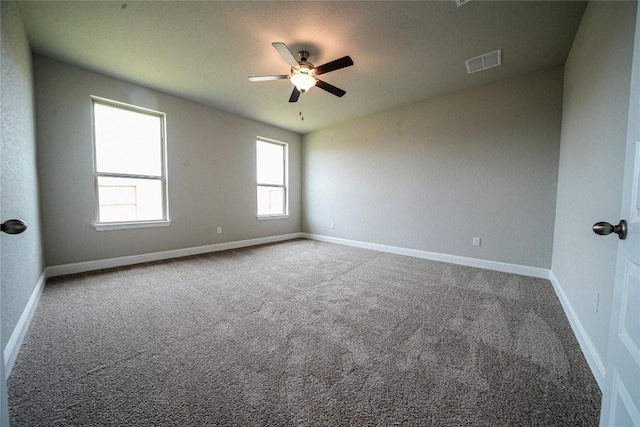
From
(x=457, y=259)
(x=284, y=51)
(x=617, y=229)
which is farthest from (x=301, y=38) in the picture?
(x=457, y=259)

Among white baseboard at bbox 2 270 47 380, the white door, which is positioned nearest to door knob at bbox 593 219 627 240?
the white door

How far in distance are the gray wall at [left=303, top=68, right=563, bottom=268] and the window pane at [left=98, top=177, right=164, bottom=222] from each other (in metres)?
3.26

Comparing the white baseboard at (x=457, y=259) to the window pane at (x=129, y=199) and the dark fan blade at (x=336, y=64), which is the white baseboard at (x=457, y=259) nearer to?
the dark fan blade at (x=336, y=64)

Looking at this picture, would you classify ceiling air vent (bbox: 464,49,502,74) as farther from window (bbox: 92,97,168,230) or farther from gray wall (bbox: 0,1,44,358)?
window (bbox: 92,97,168,230)

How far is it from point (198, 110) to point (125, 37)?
5.35 ft

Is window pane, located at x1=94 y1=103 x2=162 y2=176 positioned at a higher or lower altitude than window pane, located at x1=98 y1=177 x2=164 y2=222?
higher

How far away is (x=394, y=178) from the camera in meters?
4.29

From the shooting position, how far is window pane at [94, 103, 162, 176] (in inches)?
126

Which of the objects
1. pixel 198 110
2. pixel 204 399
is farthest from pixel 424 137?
pixel 204 399

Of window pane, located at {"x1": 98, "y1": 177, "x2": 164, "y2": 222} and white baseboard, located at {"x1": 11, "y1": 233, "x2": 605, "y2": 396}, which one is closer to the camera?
white baseboard, located at {"x1": 11, "y1": 233, "x2": 605, "y2": 396}

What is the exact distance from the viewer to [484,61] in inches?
108

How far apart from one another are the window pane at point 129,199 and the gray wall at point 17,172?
0.70 meters

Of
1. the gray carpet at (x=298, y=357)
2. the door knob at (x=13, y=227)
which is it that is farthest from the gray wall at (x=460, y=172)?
the door knob at (x=13, y=227)

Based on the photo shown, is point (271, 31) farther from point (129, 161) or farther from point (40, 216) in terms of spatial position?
point (40, 216)
